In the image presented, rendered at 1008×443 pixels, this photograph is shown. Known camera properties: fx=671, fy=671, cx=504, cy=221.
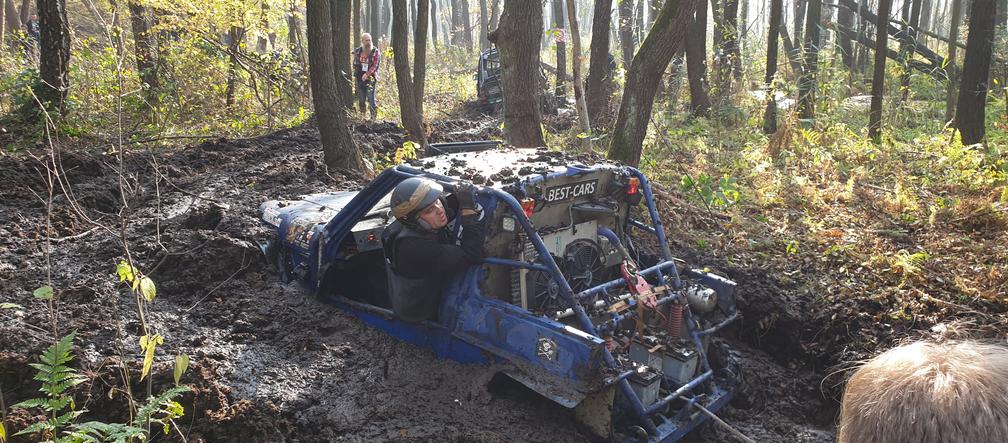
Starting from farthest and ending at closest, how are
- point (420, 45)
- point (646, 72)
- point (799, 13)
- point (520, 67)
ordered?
point (799, 13) → point (420, 45) → point (520, 67) → point (646, 72)

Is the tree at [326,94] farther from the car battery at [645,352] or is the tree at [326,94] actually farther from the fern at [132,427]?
the fern at [132,427]

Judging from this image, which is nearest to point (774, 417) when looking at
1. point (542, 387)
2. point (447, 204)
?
point (542, 387)

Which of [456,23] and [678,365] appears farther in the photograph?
[456,23]

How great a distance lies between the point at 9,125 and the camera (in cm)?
947

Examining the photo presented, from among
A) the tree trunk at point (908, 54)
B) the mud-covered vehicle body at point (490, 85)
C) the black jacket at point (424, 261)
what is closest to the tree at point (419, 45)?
the mud-covered vehicle body at point (490, 85)

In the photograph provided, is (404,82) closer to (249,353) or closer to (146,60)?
(146,60)

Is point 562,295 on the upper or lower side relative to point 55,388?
upper

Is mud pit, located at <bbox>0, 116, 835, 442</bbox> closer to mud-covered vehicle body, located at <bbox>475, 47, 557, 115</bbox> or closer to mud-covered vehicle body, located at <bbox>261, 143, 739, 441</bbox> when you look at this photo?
mud-covered vehicle body, located at <bbox>261, 143, 739, 441</bbox>

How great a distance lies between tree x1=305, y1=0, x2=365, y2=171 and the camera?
8.87m

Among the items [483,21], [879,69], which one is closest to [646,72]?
[879,69]

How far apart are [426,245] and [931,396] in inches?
134

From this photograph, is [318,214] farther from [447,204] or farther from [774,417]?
[774,417]

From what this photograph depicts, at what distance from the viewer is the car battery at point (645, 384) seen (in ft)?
13.4

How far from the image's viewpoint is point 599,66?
14344 millimetres
